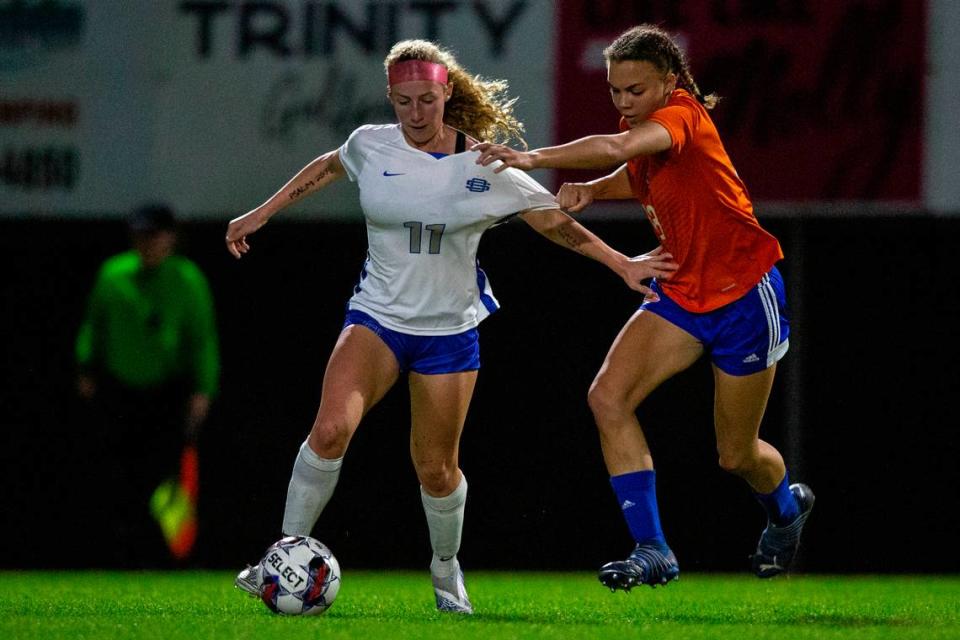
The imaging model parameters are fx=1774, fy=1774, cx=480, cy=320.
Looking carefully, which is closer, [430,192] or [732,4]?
[430,192]

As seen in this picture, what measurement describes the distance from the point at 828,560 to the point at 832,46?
104 inches

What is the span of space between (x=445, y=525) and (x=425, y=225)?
3.34 ft

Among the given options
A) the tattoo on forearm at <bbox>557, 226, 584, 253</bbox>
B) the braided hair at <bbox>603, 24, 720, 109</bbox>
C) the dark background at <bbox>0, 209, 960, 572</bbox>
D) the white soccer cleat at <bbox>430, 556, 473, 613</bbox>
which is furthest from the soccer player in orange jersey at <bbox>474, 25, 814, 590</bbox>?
the dark background at <bbox>0, 209, 960, 572</bbox>

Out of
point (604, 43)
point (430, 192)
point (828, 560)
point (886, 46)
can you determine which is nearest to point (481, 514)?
point (828, 560)

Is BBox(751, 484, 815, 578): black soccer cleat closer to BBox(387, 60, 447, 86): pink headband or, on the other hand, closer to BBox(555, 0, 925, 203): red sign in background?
BBox(387, 60, 447, 86): pink headband

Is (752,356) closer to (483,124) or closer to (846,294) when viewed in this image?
(483,124)

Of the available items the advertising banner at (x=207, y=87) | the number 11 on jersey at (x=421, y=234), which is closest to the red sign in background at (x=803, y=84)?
the advertising banner at (x=207, y=87)

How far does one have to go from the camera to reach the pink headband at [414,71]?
224 inches

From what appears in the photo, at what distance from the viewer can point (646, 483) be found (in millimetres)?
5793

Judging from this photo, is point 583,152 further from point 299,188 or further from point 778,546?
point 778,546

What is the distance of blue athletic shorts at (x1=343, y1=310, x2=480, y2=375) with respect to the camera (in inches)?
224

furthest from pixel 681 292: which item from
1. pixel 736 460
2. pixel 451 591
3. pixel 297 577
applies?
pixel 297 577

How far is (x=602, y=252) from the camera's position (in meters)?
5.79

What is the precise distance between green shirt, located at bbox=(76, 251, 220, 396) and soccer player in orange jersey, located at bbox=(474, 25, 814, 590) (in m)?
2.98
